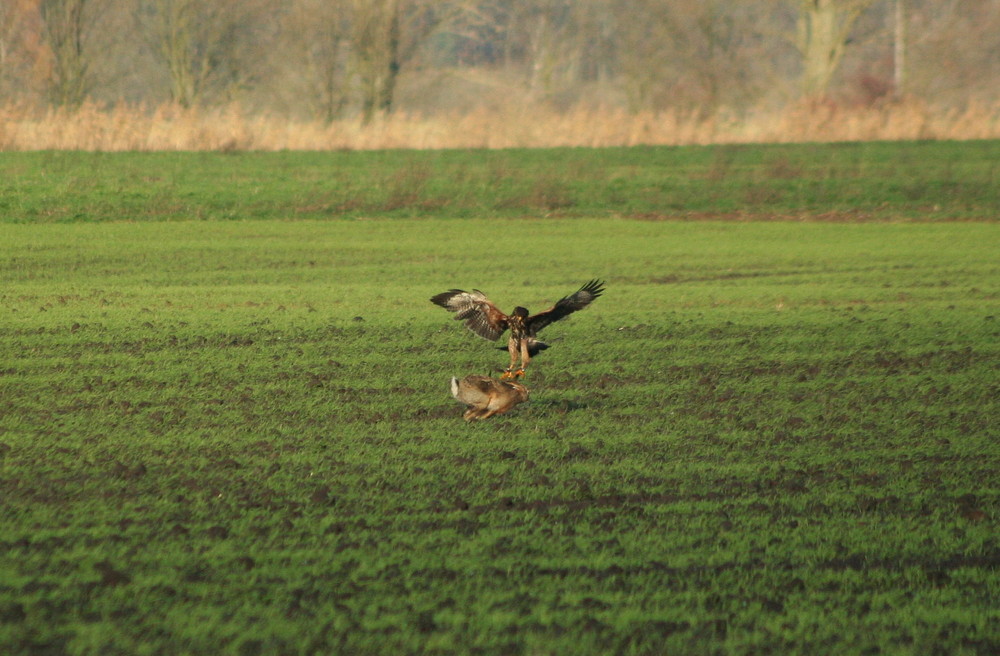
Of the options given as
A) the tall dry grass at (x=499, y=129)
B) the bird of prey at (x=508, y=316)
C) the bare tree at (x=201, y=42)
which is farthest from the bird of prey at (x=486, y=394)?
the bare tree at (x=201, y=42)

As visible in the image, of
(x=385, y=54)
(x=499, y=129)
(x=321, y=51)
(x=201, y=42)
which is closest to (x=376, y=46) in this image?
(x=385, y=54)

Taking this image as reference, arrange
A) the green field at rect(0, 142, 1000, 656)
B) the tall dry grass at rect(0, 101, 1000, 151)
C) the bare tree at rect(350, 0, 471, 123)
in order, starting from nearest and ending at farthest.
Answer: the green field at rect(0, 142, 1000, 656)
the tall dry grass at rect(0, 101, 1000, 151)
the bare tree at rect(350, 0, 471, 123)

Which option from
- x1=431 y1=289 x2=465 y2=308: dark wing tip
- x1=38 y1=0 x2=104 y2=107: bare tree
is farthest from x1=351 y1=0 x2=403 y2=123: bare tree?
x1=431 y1=289 x2=465 y2=308: dark wing tip

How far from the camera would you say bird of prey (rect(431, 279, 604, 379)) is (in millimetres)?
8453

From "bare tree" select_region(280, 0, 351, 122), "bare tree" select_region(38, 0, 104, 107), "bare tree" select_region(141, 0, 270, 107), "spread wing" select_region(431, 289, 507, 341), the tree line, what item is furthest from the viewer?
"bare tree" select_region(141, 0, 270, 107)

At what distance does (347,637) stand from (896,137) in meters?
37.7

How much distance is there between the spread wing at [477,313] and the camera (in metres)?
8.50

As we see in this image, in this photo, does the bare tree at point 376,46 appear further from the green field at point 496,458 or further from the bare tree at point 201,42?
the green field at point 496,458

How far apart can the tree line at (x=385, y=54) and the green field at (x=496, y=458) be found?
27898 mm

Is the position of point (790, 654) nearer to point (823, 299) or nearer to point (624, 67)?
point (823, 299)

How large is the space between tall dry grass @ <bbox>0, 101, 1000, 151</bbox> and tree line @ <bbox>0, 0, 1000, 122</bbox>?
13.0 ft

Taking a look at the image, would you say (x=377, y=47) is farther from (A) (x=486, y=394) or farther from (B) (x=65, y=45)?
(A) (x=486, y=394)

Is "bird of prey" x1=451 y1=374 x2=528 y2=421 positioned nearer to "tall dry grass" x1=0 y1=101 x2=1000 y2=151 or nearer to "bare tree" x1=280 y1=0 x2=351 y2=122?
"tall dry grass" x1=0 y1=101 x2=1000 y2=151

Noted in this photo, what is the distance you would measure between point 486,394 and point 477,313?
0.53 m
